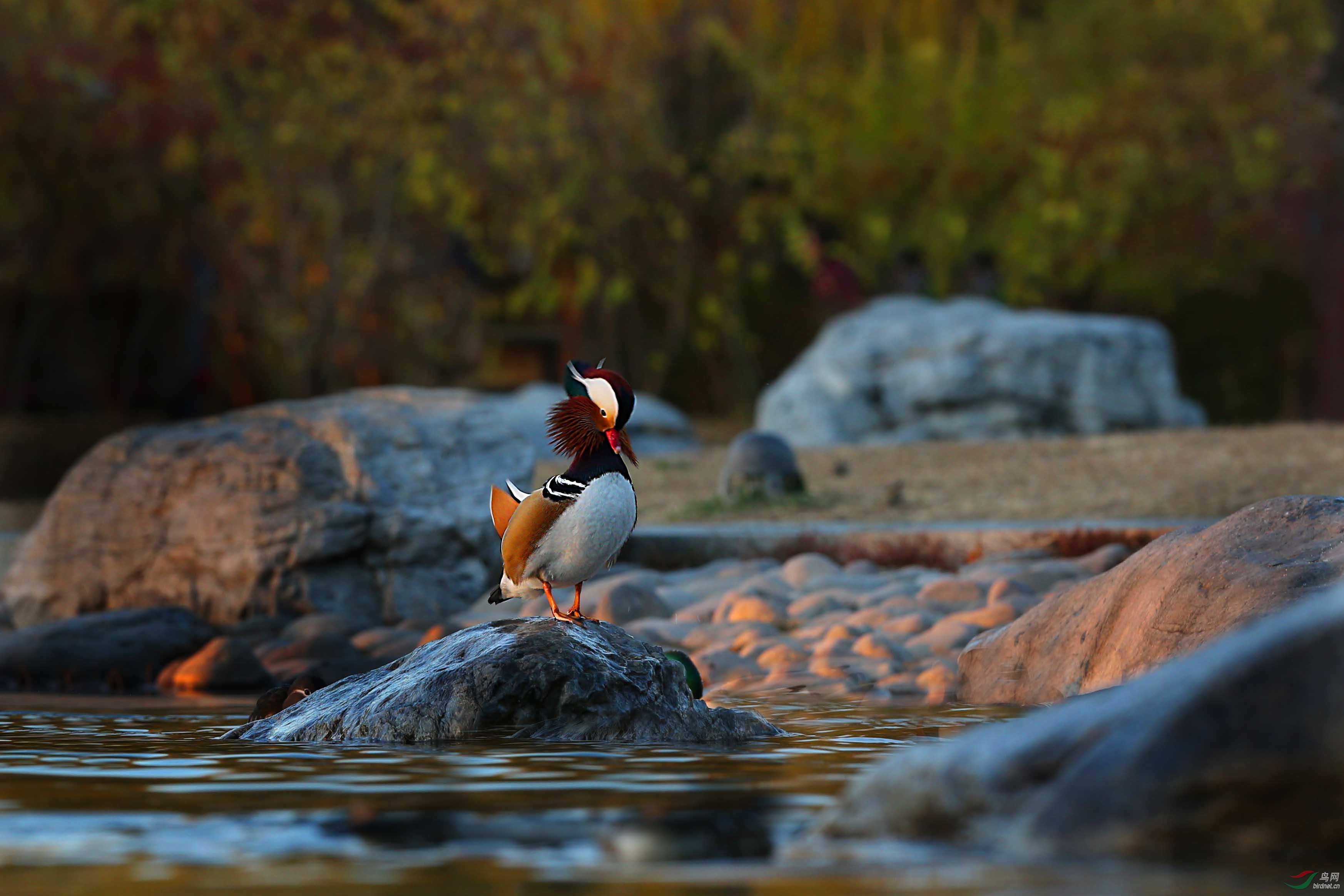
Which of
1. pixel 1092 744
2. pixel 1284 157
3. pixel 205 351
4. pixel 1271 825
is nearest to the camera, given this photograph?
pixel 1271 825

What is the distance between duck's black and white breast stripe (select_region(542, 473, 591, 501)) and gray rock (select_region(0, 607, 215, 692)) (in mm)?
3282

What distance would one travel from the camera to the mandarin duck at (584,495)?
5047 mm

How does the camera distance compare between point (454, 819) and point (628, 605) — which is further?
point (628, 605)

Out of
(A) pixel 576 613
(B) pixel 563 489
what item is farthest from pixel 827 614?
(B) pixel 563 489

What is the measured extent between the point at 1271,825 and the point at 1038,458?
10.6 meters

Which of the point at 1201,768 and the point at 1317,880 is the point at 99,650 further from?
the point at 1317,880

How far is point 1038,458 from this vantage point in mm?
13391

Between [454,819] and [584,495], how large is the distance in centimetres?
148

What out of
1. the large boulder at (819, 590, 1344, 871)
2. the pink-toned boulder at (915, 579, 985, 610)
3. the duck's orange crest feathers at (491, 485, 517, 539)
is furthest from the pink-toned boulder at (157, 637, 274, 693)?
the large boulder at (819, 590, 1344, 871)

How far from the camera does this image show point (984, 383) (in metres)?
17.1

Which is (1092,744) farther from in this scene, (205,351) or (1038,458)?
(205,351)

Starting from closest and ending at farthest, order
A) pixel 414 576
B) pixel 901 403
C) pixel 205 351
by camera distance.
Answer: pixel 414 576
pixel 901 403
pixel 205 351

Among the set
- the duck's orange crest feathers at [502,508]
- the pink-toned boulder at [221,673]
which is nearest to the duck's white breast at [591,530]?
the duck's orange crest feathers at [502,508]


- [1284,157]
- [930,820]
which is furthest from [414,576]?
[1284,157]
